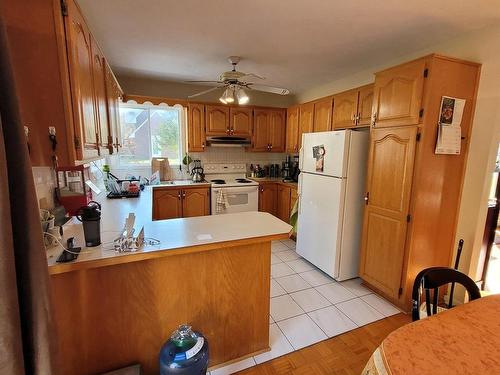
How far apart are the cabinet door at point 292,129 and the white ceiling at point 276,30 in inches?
40.5

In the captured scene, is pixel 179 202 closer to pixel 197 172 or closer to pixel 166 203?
pixel 166 203

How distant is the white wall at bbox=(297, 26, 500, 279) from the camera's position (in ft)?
6.45

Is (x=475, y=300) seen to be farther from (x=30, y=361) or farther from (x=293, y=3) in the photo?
(x=293, y=3)

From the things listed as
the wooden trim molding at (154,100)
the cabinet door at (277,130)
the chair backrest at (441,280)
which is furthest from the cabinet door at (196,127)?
the chair backrest at (441,280)

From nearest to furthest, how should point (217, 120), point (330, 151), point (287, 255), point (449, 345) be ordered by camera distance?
point (449, 345)
point (330, 151)
point (287, 255)
point (217, 120)

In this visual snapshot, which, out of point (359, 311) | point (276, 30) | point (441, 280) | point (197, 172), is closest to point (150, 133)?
point (197, 172)

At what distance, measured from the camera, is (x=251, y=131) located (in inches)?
165

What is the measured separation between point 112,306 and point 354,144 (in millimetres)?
2412

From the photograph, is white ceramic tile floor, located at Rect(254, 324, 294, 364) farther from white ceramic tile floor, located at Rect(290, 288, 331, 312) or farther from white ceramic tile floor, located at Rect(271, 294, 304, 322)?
white ceramic tile floor, located at Rect(290, 288, 331, 312)

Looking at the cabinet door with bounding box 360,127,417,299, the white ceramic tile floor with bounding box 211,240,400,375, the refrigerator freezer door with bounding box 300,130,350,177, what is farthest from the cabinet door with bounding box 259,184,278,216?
the cabinet door with bounding box 360,127,417,299

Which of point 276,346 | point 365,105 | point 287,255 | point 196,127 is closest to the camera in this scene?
point 276,346

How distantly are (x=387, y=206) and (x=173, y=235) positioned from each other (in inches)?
74.0

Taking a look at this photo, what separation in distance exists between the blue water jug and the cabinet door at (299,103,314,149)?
3.11 meters

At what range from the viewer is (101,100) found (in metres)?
1.74
